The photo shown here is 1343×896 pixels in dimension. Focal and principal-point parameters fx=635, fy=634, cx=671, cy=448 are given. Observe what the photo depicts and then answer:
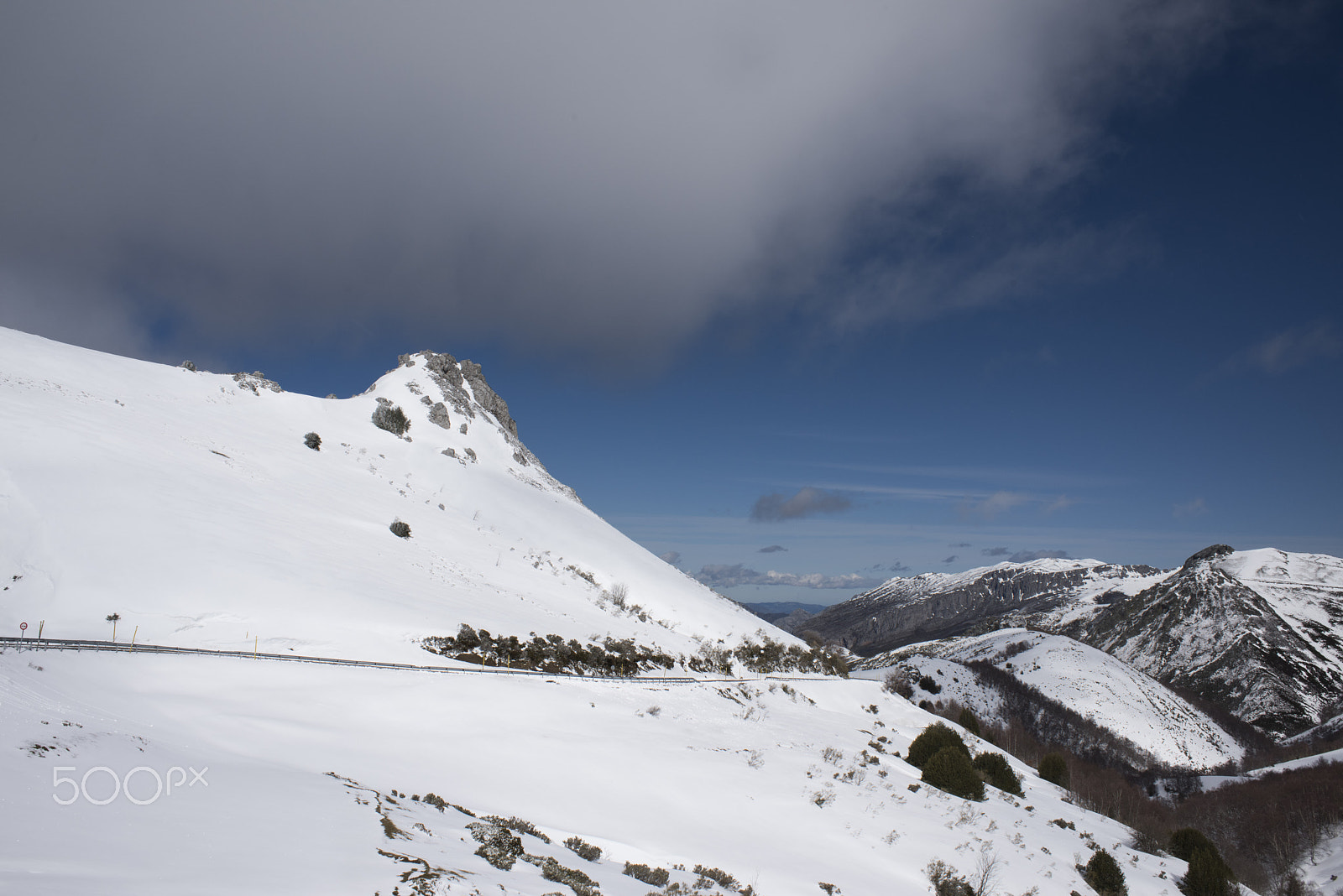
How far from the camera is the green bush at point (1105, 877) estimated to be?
62.0 ft

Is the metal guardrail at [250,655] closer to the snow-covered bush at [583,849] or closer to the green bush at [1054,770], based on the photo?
the snow-covered bush at [583,849]

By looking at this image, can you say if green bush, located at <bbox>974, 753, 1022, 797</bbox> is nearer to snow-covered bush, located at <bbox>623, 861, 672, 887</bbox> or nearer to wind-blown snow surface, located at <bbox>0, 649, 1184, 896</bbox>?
wind-blown snow surface, located at <bbox>0, 649, 1184, 896</bbox>

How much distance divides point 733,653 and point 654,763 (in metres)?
24.3

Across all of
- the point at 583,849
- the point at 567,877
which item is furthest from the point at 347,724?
the point at 567,877

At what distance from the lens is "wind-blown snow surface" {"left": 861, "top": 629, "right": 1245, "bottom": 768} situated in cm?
12312

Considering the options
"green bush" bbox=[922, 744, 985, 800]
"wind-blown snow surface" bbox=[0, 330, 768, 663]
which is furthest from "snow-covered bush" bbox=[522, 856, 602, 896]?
"green bush" bbox=[922, 744, 985, 800]

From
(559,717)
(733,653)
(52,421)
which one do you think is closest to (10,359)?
(52,421)

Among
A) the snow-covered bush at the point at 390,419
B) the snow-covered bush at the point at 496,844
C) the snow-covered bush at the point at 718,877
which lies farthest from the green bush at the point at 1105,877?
the snow-covered bush at the point at 390,419

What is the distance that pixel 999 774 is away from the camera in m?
29.3

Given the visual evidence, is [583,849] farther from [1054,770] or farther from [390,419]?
[390,419]

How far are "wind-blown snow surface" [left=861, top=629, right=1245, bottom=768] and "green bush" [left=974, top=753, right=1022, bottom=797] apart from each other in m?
85.0

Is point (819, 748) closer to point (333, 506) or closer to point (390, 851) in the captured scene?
point (390, 851)

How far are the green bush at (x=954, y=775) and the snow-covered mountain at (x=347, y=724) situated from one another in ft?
2.34

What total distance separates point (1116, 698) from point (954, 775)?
146317mm
